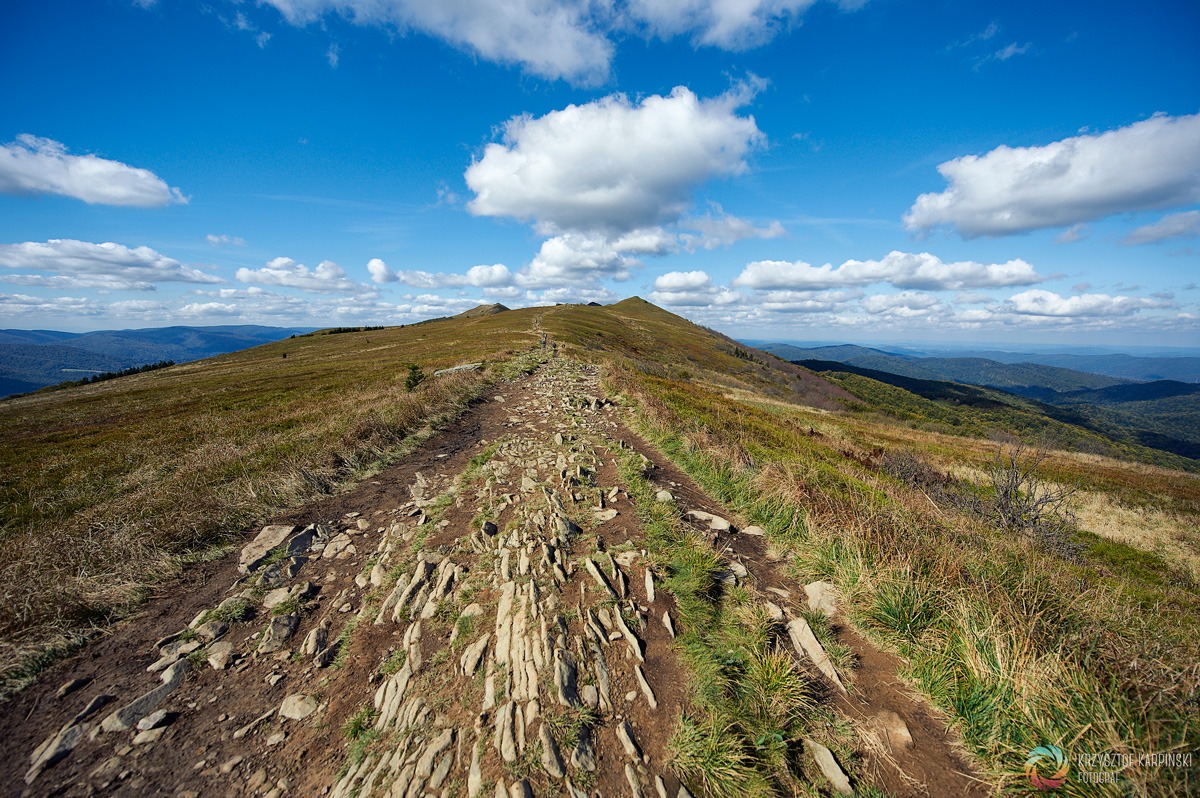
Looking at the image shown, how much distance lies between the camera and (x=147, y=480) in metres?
12.6

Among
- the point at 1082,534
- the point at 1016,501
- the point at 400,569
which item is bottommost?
the point at 1082,534

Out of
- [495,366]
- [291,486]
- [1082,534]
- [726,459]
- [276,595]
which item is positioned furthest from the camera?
[495,366]

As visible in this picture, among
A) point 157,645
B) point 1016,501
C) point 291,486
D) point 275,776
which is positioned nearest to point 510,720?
point 275,776

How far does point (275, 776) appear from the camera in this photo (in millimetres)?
4152

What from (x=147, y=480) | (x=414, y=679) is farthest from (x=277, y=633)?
(x=147, y=480)

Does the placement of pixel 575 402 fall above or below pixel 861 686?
above

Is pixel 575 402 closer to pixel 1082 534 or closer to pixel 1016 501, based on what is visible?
pixel 1016 501

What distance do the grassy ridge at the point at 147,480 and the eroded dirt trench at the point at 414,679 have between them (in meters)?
0.90

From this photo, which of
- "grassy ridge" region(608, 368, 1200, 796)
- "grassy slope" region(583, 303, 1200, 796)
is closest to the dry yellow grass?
"grassy slope" region(583, 303, 1200, 796)

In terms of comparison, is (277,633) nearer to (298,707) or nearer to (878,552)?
(298,707)

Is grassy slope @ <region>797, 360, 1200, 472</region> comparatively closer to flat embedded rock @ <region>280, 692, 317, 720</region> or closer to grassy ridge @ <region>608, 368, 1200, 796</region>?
grassy ridge @ <region>608, 368, 1200, 796</region>

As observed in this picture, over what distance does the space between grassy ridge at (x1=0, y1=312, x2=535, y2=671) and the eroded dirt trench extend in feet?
2.94

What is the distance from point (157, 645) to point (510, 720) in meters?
5.20

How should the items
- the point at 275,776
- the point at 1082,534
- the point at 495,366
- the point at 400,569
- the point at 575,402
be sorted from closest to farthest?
1. the point at 275,776
2. the point at 400,569
3. the point at 1082,534
4. the point at 575,402
5. the point at 495,366
